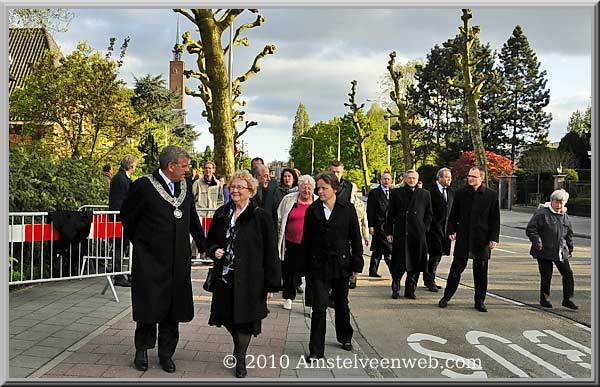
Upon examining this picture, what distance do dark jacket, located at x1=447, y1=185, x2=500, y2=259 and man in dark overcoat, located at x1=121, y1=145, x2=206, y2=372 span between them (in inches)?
177

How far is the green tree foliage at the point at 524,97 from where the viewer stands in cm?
6525

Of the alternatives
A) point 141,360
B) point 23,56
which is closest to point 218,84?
point 141,360

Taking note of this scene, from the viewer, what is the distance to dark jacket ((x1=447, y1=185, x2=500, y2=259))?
8.59m

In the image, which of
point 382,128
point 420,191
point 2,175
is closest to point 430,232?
point 420,191

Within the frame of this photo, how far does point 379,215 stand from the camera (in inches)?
437

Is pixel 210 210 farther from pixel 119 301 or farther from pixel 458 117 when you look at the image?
pixel 458 117

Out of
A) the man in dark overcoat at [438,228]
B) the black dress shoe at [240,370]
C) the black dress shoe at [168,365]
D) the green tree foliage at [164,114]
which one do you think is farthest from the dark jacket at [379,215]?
the green tree foliage at [164,114]

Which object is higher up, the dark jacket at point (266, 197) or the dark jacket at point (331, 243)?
the dark jacket at point (266, 197)

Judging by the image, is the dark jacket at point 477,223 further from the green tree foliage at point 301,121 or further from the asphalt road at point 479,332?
the green tree foliage at point 301,121

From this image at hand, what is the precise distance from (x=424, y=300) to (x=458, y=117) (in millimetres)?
56119

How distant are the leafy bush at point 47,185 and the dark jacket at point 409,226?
545cm

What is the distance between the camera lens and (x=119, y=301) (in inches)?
341

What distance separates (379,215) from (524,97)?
6071 cm

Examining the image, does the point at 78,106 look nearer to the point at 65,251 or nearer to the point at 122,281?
the point at 122,281
